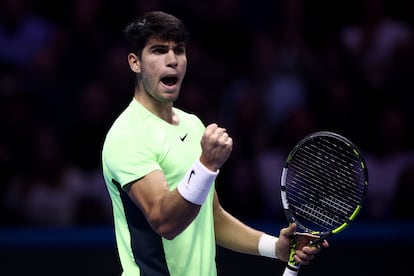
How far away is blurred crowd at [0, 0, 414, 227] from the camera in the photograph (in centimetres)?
712

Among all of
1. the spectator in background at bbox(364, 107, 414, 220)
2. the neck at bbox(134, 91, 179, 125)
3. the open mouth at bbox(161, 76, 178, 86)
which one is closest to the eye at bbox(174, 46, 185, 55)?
the open mouth at bbox(161, 76, 178, 86)

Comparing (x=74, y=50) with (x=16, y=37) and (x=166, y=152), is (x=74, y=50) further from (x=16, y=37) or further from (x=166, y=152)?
(x=166, y=152)

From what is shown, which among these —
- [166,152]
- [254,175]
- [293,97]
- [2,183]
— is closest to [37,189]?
[2,183]

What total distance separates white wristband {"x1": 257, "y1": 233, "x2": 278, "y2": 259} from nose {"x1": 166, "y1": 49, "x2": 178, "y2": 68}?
0.90 metres

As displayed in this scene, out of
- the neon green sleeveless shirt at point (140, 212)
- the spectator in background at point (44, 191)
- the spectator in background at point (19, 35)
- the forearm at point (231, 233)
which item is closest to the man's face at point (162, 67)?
the neon green sleeveless shirt at point (140, 212)

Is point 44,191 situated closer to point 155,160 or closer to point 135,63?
point 135,63

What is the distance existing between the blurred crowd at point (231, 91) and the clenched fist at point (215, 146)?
3.18m

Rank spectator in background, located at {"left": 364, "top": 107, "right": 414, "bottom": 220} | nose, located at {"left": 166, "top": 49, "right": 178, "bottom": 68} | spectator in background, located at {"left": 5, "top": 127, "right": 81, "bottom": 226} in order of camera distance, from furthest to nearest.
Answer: spectator in background, located at {"left": 364, "top": 107, "right": 414, "bottom": 220} < spectator in background, located at {"left": 5, "top": 127, "right": 81, "bottom": 226} < nose, located at {"left": 166, "top": 49, "right": 178, "bottom": 68}

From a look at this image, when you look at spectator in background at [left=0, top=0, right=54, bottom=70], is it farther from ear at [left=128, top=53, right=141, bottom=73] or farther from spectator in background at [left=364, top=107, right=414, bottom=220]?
ear at [left=128, top=53, right=141, bottom=73]

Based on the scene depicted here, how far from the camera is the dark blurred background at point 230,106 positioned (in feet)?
20.3

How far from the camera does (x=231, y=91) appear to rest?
787 centimetres

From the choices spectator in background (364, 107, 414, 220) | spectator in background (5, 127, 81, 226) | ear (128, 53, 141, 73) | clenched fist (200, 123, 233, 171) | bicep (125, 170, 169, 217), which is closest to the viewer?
clenched fist (200, 123, 233, 171)

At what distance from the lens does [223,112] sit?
25.3 feet

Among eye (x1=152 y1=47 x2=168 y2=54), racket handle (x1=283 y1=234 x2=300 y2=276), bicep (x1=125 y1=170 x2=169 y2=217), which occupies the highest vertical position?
eye (x1=152 y1=47 x2=168 y2=54)
